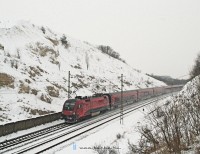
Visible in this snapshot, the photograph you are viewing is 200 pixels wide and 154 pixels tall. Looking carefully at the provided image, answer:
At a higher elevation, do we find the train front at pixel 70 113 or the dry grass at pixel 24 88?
the dry grass at pixel 24 88

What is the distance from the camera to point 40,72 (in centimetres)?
5334

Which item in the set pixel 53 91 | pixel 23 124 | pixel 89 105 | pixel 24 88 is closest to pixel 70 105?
pixel 89 105

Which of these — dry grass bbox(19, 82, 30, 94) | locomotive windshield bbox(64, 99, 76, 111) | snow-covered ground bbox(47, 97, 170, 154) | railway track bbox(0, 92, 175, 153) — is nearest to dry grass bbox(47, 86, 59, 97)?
dry grass bbox(19, 82, 30, 94)

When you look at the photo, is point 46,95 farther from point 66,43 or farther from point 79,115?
point 66,43

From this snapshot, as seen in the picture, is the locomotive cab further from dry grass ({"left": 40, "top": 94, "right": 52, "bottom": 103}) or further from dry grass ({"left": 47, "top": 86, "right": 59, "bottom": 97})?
dry grass ({"left": 47, "top": 86, "right": 59, "bottom": 97})

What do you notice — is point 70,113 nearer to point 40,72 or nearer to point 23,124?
point 23,124


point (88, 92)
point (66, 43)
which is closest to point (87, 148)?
point (88, 92)

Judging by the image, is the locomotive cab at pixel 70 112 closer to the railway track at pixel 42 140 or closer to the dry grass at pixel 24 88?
the railway track at pixel 42 140

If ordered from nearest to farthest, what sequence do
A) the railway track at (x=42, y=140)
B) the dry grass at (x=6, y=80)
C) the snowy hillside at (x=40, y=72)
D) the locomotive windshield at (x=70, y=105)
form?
the railway track at (x=42, y=140)
the locomotive windshield at (x=70, y=105)
the snowy hillside at (x=40, y=72)
the dry grass at (x=6, y=80)

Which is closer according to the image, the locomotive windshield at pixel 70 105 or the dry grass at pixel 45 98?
the locomotive windshield at pixel 70 105

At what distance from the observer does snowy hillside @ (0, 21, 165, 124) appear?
37.9m

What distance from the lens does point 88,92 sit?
61.5 metres

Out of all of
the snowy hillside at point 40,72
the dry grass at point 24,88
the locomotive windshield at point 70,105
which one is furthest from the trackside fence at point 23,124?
the dry grass at point 24,88

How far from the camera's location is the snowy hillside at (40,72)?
3788 cm
